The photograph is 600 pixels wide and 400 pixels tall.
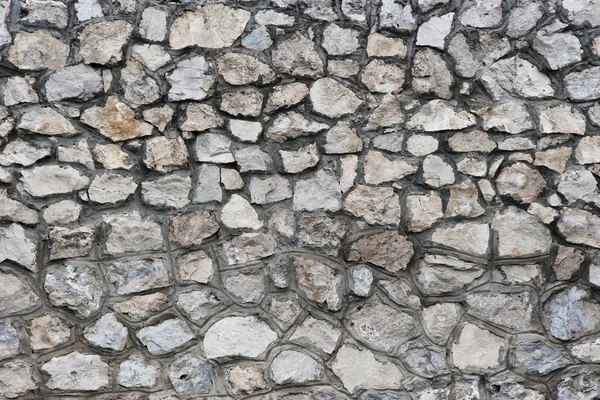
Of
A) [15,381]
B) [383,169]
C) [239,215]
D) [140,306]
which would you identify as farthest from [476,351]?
[15,381]

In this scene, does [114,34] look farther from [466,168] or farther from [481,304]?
[481,304]

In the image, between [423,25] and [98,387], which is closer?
[98,387]

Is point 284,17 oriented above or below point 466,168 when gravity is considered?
above

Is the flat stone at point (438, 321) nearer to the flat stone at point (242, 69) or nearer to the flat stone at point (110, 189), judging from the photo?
the flat stone at point (242, 69)

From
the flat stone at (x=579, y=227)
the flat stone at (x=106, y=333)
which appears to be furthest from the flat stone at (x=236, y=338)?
the flat stone at (x=579, y=227)

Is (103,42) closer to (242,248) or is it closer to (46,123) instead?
(46,123)

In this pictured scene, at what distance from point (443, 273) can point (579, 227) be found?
60 centimetres

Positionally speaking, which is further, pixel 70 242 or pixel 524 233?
pixel 524 233

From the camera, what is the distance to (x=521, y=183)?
10.7 ft

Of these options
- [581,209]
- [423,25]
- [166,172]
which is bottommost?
[581,209]

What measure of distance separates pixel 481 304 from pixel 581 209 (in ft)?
1.89

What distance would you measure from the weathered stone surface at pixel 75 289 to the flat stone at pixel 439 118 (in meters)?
1.44

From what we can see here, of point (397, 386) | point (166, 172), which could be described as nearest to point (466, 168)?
point (397, 386)

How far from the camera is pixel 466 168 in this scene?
328 cm
